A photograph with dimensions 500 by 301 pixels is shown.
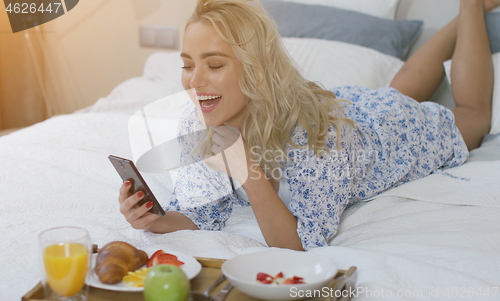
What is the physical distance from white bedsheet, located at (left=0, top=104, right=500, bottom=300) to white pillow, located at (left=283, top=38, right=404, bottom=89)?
2.00 feet

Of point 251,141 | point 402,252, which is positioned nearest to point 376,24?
point 251,141

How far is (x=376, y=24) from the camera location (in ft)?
6.34

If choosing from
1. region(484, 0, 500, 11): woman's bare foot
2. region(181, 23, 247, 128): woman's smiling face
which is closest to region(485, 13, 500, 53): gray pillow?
region(484, 0, 500, 11): woman's bare foot

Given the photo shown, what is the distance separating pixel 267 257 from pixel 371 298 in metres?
0.17

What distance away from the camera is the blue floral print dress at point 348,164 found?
3.28ft

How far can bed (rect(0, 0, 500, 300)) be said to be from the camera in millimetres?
733

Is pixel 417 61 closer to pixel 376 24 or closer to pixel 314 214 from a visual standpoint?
pixel 376 24

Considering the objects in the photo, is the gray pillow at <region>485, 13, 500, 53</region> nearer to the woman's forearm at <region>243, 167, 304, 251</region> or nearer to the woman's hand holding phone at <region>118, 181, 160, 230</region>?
the woman's forearm at <region>243, 167, 304, 251</region>

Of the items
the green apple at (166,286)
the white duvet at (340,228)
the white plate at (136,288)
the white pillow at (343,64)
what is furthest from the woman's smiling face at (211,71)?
the white pillow at (343,64)

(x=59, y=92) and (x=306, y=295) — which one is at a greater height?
(x=306, y=295)

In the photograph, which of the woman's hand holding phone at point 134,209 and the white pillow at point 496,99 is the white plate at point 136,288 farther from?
the white pillow at point 496,99

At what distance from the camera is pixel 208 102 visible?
1.02 m
